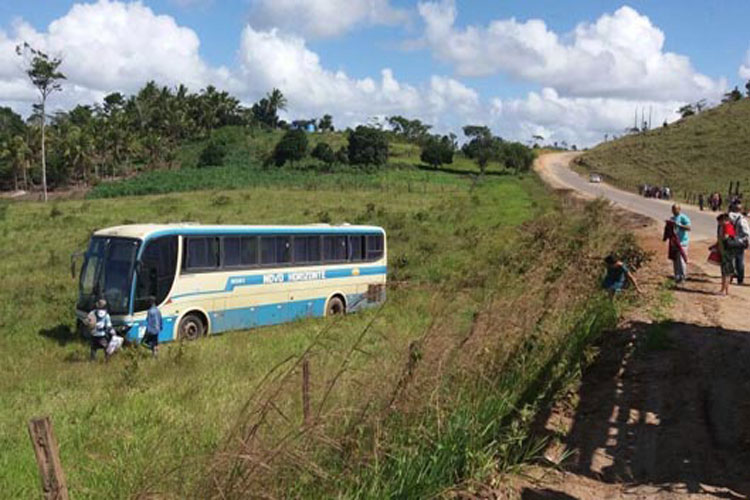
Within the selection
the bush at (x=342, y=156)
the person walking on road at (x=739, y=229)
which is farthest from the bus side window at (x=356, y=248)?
the bush at (x=342, y=156)

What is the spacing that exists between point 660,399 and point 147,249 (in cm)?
1102

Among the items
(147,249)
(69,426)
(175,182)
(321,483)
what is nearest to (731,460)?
(321,483)

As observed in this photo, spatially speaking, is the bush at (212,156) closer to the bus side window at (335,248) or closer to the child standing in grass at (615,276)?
the bus side window at (335,248)

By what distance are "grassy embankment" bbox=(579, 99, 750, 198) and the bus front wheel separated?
5582 cm

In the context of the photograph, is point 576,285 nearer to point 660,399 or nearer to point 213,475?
point 660,399

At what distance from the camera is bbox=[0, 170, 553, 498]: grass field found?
6488 millimetres

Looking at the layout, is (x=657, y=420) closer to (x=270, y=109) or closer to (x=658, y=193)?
(x=658, y=193)

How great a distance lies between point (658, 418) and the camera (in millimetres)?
7621

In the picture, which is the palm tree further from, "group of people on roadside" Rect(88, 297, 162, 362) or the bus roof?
"group of people on roadside" Rect(88, 297, 162, 362)

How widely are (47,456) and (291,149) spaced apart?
8354 cm

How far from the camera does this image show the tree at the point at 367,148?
287 ft

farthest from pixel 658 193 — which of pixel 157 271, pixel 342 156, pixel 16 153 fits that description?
pixel 16 153

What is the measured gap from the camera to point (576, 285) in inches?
427

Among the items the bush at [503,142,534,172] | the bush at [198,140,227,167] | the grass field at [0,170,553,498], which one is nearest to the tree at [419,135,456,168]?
the bush at [503,142,534,172]
